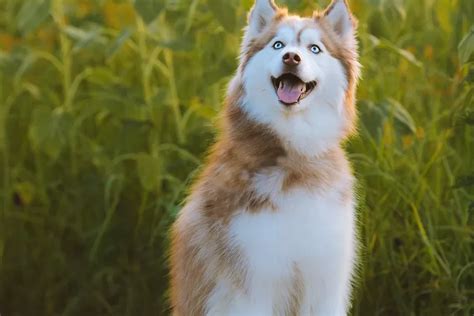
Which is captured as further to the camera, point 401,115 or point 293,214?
Result: point 401,115

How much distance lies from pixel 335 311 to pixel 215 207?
42 centimetres

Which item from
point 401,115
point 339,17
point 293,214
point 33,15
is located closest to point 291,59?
point 339,17

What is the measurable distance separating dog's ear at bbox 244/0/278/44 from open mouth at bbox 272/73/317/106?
215 mm

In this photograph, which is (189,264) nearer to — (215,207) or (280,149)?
(215,207)

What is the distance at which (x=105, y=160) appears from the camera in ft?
14.1

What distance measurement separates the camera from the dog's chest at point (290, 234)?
2.87 m

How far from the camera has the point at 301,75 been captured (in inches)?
111

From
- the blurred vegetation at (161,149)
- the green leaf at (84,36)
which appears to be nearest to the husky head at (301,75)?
the blurred vegetation at (161,149)

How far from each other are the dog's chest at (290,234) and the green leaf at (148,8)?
112 cm

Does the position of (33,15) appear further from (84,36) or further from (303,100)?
(303,100)

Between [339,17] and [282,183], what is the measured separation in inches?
18.2

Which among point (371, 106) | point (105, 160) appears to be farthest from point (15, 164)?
point (371, 106)

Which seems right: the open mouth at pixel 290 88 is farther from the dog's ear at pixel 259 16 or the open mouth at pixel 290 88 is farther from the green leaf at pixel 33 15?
the green leaf at pixel 33 15

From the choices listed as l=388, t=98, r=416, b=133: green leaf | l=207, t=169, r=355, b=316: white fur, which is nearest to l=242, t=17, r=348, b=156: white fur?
l=207, t=169, r=355, b=316: white fur
